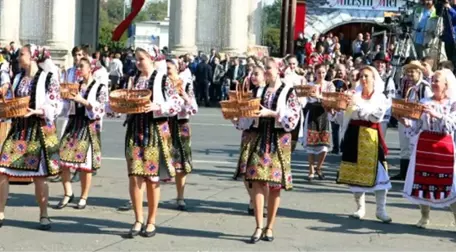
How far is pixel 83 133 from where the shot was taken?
1266 centimetres

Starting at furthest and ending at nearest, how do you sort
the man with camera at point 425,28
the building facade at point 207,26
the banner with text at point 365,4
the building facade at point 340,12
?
1. the building facade at point 340,12
2. the banner with text at point 365,4
3. the building facade at point 207,26
4. the man with camera at point 425,28

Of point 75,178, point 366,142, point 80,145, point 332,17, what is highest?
point 332,17

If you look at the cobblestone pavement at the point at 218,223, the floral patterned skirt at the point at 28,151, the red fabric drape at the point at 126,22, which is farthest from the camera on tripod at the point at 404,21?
the red fabric drape at the point at 126,22

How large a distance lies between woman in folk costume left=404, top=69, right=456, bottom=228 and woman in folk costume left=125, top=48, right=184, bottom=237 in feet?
8.59

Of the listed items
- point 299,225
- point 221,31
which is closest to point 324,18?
point 221,31

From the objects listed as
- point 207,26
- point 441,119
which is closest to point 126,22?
point 207,26

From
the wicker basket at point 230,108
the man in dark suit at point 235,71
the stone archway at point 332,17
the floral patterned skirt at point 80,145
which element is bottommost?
the floral patterned skirt at point 80,145

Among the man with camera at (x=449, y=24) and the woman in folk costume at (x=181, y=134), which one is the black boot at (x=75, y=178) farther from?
the man with camera at (x=449, y=24)

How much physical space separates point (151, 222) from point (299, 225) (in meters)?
1.84

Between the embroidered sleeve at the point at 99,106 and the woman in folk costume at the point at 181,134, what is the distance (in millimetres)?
811

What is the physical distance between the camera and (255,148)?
412 inches

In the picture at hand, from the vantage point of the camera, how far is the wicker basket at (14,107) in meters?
10.3

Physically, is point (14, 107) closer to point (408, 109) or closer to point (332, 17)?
point (408, 109)

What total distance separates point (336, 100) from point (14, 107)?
356cm
